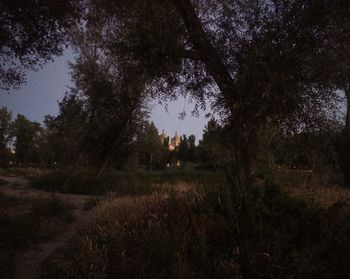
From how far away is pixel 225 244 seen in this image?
6512 millimetres

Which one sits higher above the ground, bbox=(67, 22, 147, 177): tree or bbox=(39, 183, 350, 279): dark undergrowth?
bbox=(67, 22, 147, 177): tree

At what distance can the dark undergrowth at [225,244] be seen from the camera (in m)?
5.86

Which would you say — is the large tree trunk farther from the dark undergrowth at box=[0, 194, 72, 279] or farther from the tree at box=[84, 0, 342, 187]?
the dark undergrowth at box=[0, 194, 72, 279]

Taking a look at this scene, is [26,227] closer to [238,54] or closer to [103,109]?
[238,54]

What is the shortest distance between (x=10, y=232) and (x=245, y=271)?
217 inches

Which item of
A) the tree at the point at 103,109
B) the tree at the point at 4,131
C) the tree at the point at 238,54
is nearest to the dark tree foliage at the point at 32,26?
the tree at the point at 238,54

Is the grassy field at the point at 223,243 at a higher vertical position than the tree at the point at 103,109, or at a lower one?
lower

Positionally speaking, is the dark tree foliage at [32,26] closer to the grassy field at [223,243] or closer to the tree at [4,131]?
the grassy field at [223,243]

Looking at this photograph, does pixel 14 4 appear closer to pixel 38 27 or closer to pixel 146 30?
pixel 38 27

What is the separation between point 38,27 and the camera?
11.4 metres

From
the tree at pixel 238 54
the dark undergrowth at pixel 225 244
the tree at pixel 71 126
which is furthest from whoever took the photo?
the tree at pixel 71 126

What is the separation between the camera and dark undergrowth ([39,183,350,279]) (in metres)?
5.86

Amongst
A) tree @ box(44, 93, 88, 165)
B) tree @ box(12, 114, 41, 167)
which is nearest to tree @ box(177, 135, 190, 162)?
tree @ box(12, 114, 41, 167)

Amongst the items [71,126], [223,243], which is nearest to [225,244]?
[223,243]
